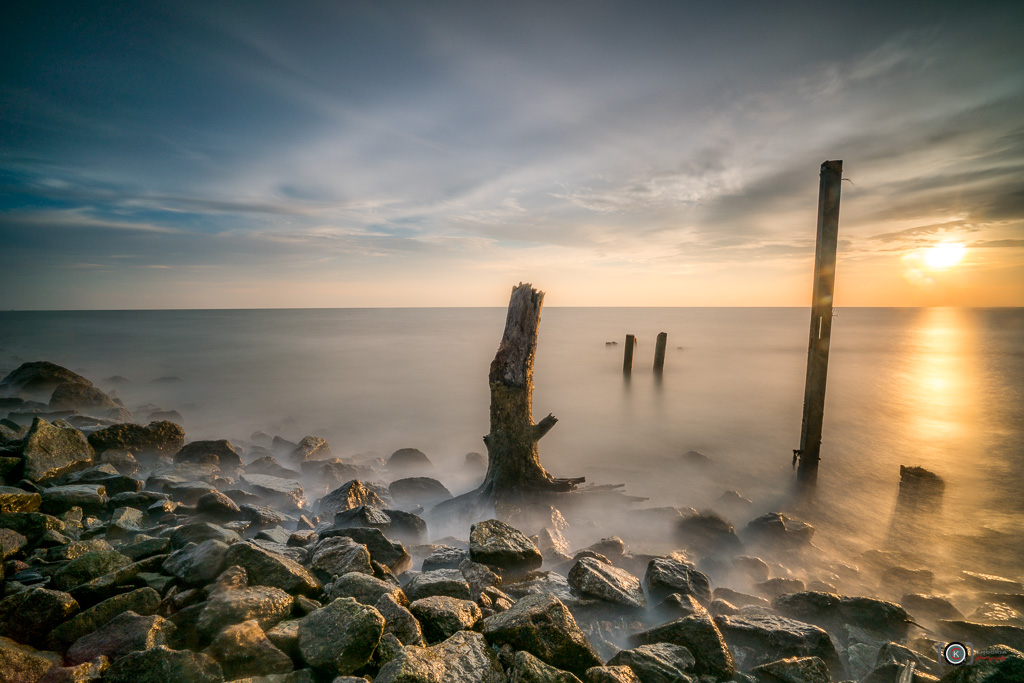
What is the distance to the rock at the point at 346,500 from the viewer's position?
6379mm

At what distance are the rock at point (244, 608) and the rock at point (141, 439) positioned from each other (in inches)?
280

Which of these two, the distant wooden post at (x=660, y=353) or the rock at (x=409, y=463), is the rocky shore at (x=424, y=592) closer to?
the rock at (x=409, y=463)

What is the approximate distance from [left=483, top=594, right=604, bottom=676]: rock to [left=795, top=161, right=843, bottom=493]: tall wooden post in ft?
23.6

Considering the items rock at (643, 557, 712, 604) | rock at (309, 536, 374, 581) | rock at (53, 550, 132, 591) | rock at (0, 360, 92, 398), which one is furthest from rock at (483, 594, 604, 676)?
rock at (0, 360, 92, 398)

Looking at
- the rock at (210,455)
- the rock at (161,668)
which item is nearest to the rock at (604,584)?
the rock at (161,668)

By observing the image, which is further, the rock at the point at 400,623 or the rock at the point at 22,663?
the rock at the point at 400,623

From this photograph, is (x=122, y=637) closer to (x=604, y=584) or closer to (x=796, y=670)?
(x=604, y=584)

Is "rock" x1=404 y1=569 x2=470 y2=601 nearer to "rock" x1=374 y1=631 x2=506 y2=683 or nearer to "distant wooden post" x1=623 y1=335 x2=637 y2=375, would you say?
"rock" x1=374 y1=631 x2=506 y2=683

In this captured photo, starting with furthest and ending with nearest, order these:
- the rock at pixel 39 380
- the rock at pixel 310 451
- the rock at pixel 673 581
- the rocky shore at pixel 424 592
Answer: the rock at pixel 39 380, the rock at pixel 310 451, the rock at pixel 673 581, the rocky shore at pixel 424 592

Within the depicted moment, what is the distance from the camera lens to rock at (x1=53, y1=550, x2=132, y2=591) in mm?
3092

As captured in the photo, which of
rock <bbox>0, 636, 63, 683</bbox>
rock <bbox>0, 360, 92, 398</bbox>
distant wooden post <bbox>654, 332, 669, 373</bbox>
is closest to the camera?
rock <bbox>0, 636, 63, 683</bbox>

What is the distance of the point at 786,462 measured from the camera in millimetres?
11148

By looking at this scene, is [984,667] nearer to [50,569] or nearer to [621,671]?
[621,671]

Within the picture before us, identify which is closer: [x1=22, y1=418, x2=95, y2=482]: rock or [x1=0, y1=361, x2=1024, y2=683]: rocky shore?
[x1=0, y1=361, x2=1024, y2=683]: rocky shore
